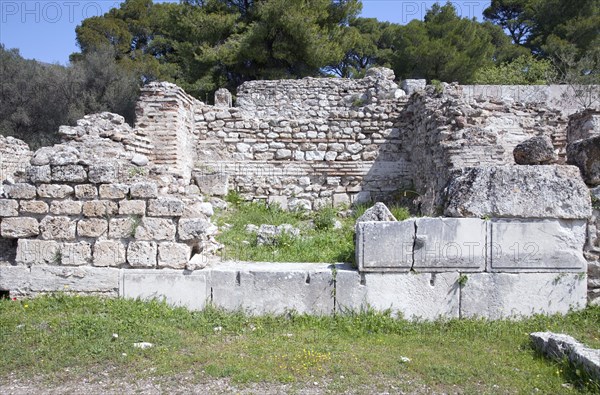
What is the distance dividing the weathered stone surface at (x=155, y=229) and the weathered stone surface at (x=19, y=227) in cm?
122

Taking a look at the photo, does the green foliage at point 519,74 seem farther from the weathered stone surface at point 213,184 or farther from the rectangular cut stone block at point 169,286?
the rectangular cut stone block at point 169,286

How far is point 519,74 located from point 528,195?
15471 mm

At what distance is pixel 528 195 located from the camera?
17.7 feet

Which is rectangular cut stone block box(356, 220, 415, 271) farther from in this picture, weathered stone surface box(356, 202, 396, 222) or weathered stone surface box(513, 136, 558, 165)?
weathered stone surface box(513, 136, 558, 165)

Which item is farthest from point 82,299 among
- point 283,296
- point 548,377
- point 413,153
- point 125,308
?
point 413,153

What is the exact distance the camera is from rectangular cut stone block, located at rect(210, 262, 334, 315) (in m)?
5.40

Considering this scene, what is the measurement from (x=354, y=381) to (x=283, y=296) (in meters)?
1.65

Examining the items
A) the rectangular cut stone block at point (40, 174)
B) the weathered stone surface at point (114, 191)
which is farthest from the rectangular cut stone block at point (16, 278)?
the weathered stone surface at point (114, 191)

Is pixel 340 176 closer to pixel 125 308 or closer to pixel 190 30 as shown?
pixel 125 308

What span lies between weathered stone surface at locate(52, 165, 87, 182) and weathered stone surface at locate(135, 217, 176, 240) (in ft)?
2.85

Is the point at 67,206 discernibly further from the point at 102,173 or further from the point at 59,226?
the point at 102,173

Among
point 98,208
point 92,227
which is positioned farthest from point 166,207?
point 92,227

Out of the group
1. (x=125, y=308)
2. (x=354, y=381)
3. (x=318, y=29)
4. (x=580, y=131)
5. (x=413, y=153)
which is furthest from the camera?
(x=318, y=29)

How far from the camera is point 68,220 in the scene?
555 centimetres
